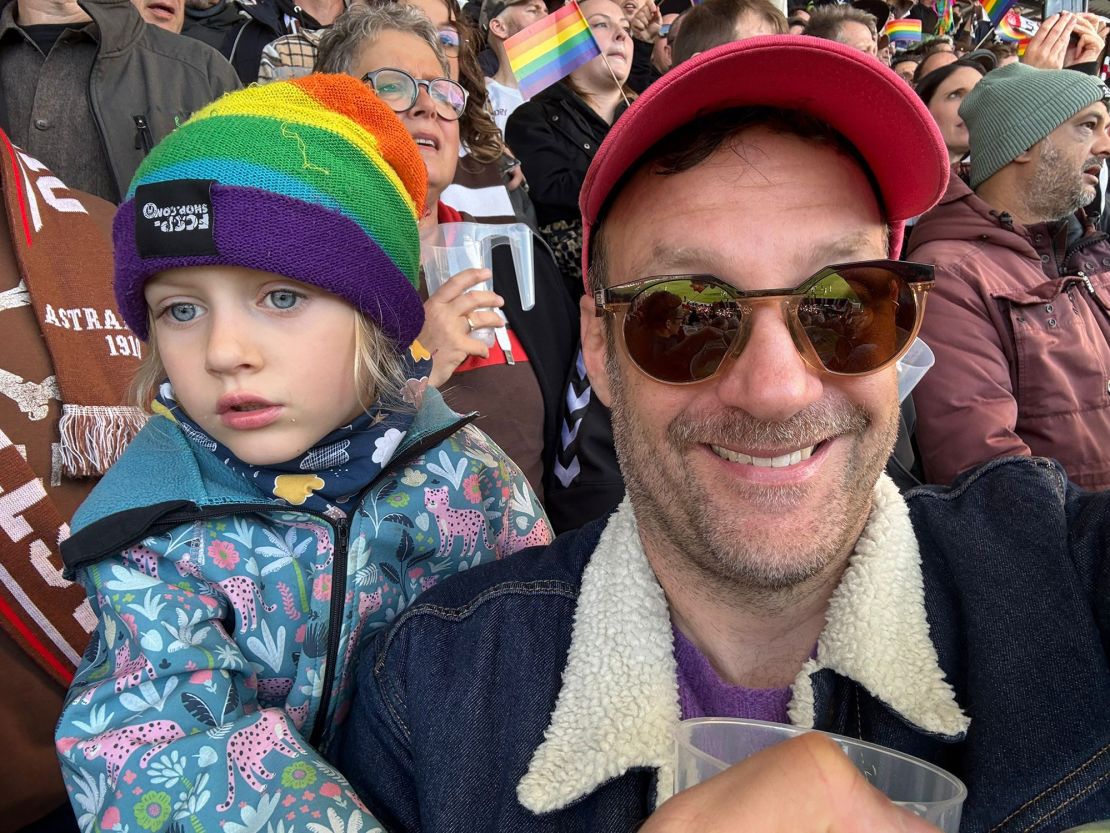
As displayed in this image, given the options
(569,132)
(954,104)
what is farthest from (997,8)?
(569,132)

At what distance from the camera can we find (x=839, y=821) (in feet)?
2.02

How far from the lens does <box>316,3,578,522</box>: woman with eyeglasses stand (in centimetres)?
256

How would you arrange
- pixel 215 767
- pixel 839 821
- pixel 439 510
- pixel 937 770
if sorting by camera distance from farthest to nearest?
1. pixel 439 510
2. pixel 215 767
3. pixel 937 770
4. pixel 839 821

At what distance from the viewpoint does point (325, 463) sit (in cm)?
171

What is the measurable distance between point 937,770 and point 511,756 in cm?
71

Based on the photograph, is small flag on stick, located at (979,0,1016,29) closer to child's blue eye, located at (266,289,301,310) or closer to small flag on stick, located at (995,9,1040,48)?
small flag on stick, located at (995,9,1040,48)

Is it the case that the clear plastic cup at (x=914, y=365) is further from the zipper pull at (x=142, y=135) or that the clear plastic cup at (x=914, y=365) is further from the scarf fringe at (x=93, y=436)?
the zipper pull at (x=142, y=135)

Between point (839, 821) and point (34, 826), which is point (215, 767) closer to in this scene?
point (34, 826)

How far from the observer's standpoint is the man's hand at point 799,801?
2.02ft

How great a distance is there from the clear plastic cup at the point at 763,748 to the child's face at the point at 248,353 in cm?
106

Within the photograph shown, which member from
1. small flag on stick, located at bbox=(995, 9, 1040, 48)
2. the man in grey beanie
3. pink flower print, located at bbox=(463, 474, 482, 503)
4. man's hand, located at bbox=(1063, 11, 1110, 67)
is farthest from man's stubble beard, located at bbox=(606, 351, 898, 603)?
small flag on stick, located at bbox=(995, 9, 1040, 48)

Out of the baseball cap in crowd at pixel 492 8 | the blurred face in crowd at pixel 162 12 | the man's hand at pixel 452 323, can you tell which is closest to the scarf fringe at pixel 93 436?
the man's hand at pixel 452 323

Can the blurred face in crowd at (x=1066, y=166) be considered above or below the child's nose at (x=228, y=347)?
below

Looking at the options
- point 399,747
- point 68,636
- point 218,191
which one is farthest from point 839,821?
point 68,636
